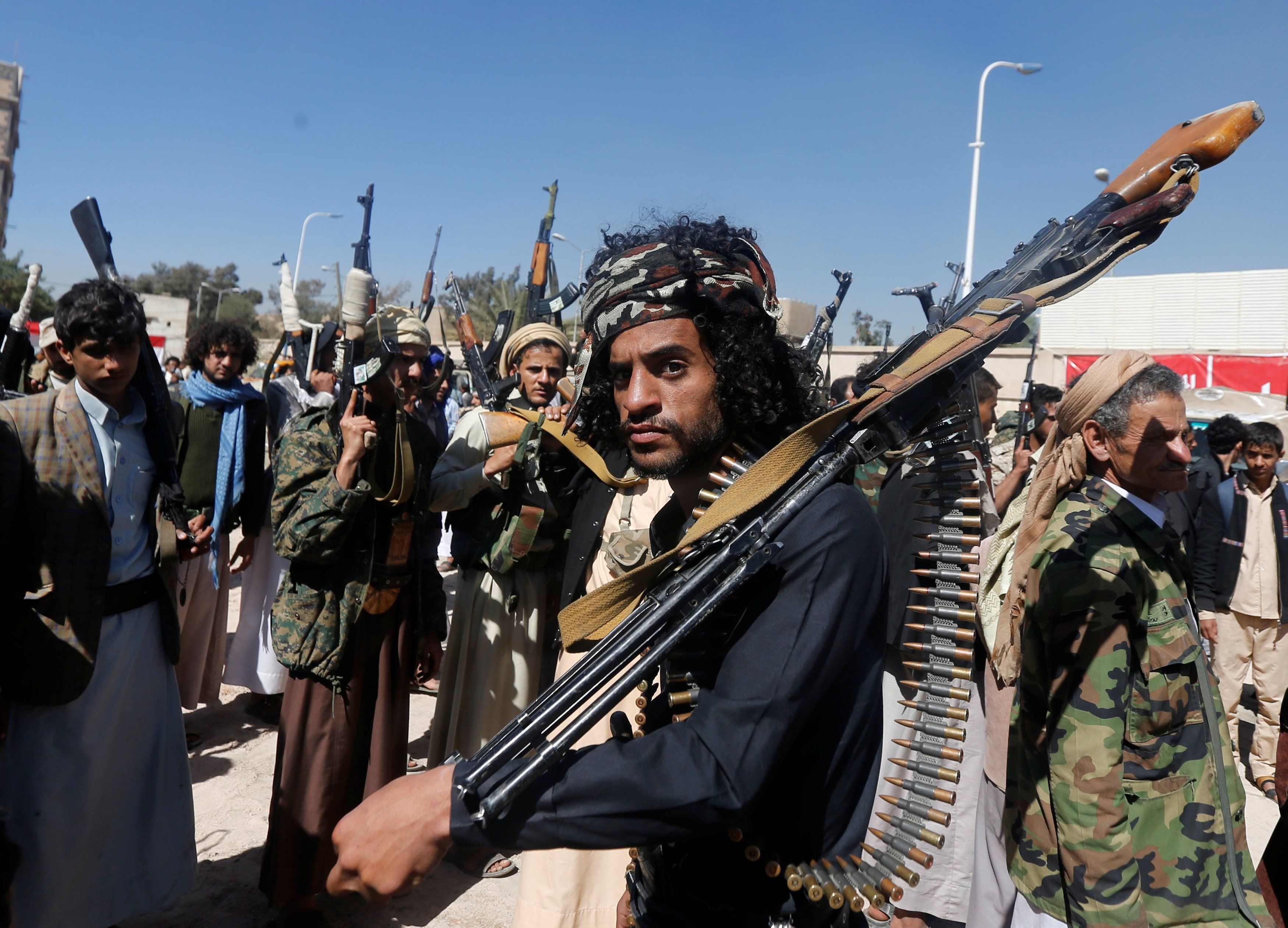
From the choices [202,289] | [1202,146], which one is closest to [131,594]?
[1202,146]

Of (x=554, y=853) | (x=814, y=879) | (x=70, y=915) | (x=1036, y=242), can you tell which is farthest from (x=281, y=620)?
(x=1036, y=242)

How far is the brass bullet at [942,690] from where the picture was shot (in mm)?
1666

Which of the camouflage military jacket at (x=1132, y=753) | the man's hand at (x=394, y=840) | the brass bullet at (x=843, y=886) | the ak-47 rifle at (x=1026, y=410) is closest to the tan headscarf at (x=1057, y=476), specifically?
the camouflage military jacket at (x=1132, y=753)

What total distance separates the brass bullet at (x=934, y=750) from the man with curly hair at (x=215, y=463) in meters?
4.64

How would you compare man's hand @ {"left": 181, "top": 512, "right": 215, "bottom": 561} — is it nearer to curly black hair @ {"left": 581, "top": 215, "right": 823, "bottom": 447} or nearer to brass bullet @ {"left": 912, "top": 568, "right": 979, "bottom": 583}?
curly black hair @ {"left": 581, "top": 215, "right": 823, "bottom": 447}

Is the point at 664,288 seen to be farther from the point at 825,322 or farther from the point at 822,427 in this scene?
the point at 825,322

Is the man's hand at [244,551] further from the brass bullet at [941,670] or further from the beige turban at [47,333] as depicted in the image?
the brass bullet at [941,670]

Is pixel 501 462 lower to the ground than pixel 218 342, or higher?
lower

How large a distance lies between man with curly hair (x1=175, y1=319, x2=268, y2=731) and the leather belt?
5.41 feet

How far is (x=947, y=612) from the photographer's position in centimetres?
172

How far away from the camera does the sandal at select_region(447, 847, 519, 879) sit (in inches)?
172

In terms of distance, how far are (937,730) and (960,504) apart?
470mm

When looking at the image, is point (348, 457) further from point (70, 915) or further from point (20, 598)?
point (70, 915)

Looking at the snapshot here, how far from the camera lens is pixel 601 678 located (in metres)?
1.45
